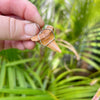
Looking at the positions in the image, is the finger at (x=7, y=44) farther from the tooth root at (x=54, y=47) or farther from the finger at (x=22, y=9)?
the tooth root at (x=54, y=47)

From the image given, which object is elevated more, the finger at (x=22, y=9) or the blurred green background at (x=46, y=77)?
the finger at (x=22, y=9)

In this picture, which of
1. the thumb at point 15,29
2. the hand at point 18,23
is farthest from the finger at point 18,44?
the thumb at point 15,29

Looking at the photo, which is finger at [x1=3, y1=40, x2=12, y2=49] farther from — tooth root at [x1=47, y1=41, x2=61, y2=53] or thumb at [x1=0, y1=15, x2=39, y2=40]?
tooth root at [x1=47, y1=41, x2=61, y2=53]

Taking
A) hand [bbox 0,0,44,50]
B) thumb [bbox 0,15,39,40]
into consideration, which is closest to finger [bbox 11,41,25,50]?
hand [bbox 0,0,44,50]

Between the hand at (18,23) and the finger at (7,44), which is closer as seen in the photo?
the hand at (18,23)

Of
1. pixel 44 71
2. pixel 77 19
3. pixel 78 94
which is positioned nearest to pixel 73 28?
pixel 77 19

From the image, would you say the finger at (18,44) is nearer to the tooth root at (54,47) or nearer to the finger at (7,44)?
the finger at (7,44)

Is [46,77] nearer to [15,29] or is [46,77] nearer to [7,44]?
[7,44]

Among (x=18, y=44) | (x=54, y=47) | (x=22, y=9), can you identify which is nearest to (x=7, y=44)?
(x=18, y=44)
